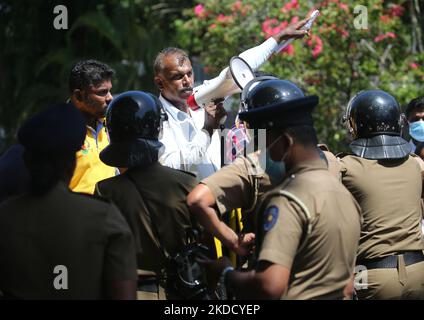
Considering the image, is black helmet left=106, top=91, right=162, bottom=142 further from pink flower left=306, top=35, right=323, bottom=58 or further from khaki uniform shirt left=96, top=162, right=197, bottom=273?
pink flower left=306, top=35, right=323, bottom=58

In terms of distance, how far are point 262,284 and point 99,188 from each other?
1158mm

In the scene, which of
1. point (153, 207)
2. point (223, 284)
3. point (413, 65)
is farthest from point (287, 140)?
point (413, 65)

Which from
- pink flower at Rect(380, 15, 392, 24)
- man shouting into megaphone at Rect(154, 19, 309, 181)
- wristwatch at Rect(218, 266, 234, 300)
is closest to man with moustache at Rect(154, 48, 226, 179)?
man shouting into megaphone at Rect(154, 19, 309, 181)

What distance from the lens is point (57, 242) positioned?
3.15 m

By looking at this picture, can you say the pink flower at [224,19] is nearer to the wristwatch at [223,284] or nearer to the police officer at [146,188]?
the police officer at [146,188]

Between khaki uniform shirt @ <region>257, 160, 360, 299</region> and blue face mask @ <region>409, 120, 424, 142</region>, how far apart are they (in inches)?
114

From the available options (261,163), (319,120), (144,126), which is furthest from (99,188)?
(319,120)

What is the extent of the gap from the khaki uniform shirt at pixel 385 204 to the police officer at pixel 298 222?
3.62 ft

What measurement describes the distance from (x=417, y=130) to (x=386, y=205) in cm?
184

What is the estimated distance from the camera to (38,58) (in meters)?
16.8

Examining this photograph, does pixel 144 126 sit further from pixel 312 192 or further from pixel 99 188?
pixel 312 192

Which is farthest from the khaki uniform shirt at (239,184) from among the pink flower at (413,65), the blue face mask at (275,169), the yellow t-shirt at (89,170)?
the pink flower at (413,65)

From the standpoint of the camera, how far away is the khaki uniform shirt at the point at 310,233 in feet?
10.7

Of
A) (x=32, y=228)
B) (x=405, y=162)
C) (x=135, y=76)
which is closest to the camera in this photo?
(x=32, y=228)
